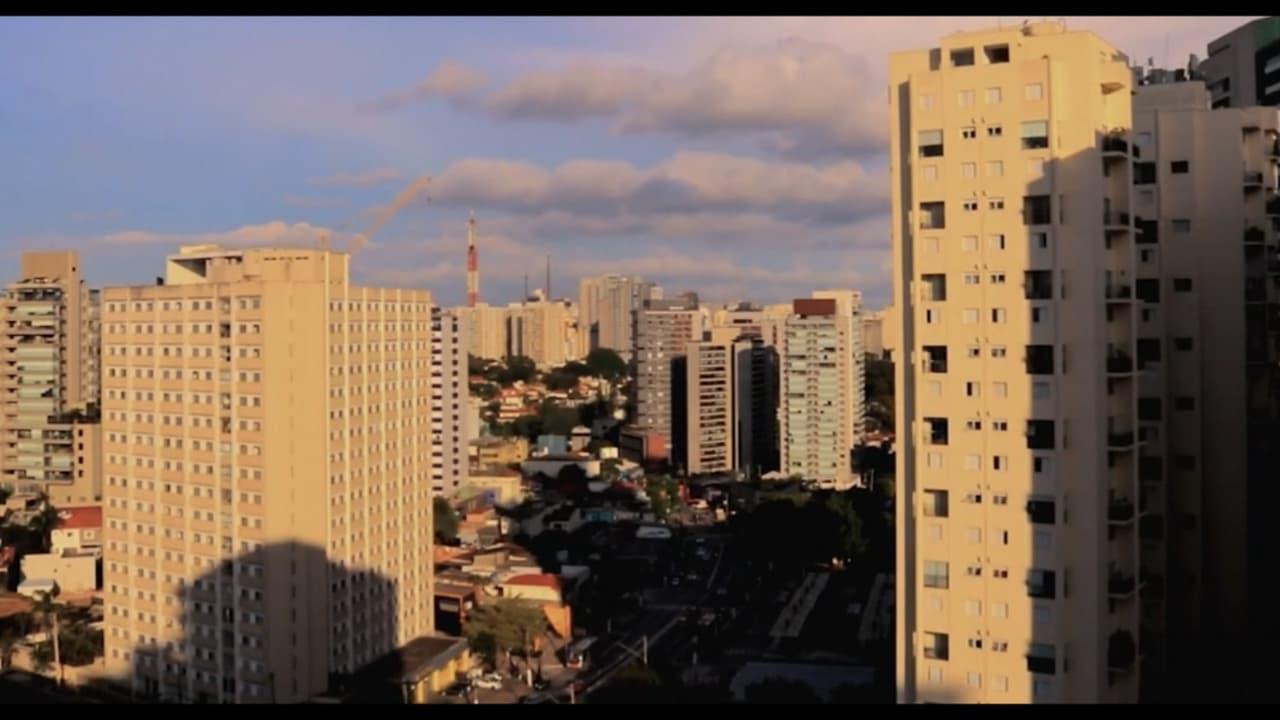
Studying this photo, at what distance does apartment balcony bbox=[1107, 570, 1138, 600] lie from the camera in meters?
3.83

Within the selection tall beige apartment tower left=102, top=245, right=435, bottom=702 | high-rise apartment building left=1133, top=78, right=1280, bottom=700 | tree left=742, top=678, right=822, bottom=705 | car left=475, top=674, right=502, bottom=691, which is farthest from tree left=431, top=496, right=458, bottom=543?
high-rise apartment building left=1133, top=78, right=1280, bottom=700

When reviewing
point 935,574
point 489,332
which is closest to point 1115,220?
point 935,574

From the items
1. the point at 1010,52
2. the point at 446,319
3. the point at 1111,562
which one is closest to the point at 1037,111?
the point at 1010,52

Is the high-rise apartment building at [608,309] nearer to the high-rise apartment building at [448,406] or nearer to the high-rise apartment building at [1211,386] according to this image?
the high-rise apartment building at [448,406]

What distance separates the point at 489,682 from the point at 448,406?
6354mm

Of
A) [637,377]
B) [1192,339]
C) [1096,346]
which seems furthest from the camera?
[637,377]

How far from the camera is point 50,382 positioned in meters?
12.7

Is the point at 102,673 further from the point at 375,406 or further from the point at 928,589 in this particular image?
the point at 928,589

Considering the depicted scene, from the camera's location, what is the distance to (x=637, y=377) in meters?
17.4

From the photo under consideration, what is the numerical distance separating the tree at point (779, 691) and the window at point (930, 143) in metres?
3.04

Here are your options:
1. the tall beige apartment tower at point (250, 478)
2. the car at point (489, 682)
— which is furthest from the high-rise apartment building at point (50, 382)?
the car at point (489, 682)

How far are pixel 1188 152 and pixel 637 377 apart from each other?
41.4 feet

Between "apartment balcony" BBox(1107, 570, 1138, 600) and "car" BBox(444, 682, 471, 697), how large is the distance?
Answer: 171 inches

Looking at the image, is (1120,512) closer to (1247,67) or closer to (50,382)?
(1247,67)
